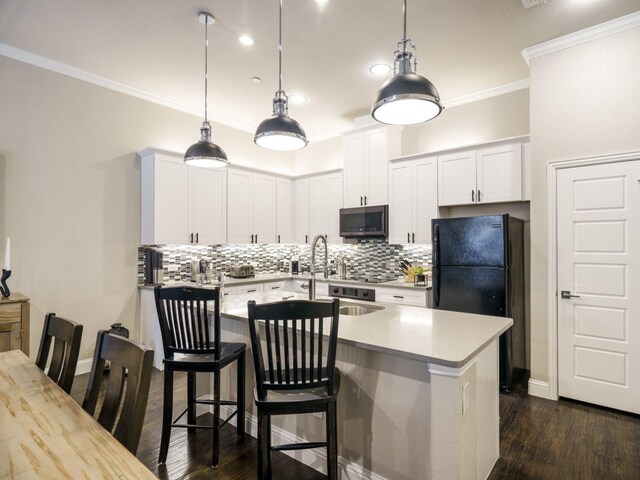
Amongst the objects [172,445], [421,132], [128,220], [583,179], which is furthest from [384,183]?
[172,445]

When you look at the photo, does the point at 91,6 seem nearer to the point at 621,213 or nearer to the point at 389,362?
the point at 389,362

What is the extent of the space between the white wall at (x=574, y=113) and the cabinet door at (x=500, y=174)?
12.1 inches

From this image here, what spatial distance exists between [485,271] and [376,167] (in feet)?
6.69

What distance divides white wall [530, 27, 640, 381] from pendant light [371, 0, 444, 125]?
1.96 m

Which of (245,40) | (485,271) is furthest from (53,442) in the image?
(485,271)

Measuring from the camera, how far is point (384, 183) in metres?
4.71

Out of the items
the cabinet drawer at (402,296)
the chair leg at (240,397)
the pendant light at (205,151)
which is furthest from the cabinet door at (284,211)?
the chair leg at (240,397)

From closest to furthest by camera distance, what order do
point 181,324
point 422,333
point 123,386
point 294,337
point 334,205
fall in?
point 123,386 → point 294,337 → point 422,333 → point 181,324 → point 334,205

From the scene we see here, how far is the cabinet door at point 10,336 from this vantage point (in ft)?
9.24

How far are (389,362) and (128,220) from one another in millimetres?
3559

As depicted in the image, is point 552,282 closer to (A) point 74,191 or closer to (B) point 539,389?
(B) point 539,389

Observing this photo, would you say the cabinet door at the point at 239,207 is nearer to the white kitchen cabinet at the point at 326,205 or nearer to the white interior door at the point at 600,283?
the white kitchen cabinet at the point at 326,205

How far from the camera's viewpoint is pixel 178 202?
4266 mm

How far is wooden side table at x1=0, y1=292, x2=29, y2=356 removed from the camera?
283 cm
